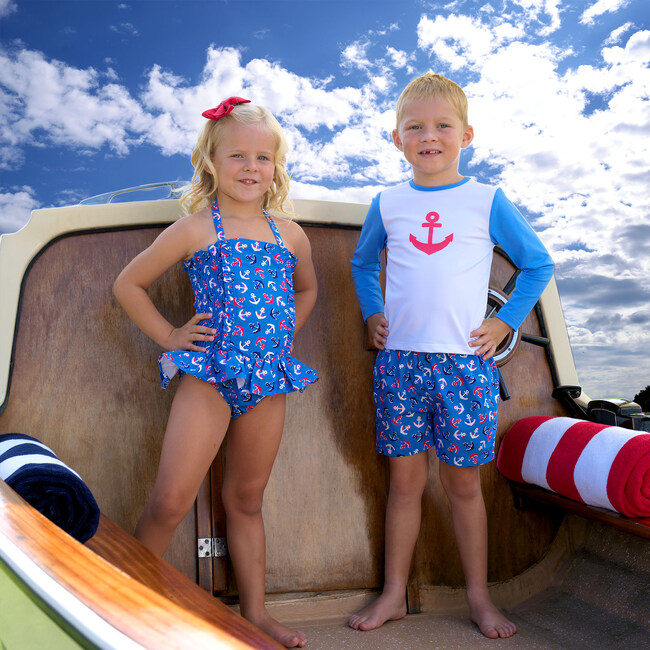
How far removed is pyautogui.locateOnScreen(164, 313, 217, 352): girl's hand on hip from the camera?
1387 mm

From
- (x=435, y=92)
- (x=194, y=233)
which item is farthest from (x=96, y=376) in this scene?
(x=435, y=92)

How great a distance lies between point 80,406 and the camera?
5.27 ft

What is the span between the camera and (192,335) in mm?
1400

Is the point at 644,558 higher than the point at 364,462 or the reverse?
the reverse

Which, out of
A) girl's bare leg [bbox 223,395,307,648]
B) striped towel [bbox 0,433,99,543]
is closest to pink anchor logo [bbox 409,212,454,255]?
girl's bare leg [bbox 223,395,307,648]

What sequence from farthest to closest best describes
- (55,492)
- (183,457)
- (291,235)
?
(291,235) → (183,457) → (55,492)

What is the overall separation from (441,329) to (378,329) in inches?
6.4

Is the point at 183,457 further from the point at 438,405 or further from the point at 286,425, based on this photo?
the point at 438,405

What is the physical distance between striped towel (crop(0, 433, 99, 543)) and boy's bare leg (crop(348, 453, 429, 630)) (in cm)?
77

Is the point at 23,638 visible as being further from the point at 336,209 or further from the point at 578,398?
the point at 578,398

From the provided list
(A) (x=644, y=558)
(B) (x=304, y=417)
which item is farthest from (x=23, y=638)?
(A) (x=644, y=558)

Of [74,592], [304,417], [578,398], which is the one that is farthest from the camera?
[578,398]

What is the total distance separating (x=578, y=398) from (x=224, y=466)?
1026mm

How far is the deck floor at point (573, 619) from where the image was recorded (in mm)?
1445
